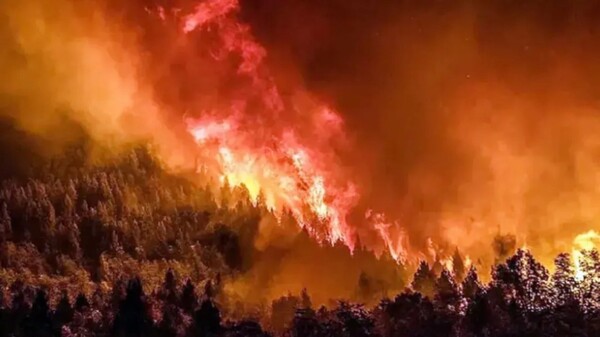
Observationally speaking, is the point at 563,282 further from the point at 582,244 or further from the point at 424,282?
the point at 582,244

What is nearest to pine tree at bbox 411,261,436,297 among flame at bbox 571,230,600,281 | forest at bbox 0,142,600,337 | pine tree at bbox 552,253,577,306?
forest at bbox 0,142,600,337

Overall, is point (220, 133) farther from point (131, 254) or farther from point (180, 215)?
point (131, 254)

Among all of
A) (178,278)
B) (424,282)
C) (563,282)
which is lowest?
(563,282)

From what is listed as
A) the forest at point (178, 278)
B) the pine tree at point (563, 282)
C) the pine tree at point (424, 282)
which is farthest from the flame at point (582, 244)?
the pine tree at point (424, 282)

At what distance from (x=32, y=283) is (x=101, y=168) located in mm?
23062

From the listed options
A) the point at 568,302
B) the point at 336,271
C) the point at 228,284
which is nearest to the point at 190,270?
the point at 228,284

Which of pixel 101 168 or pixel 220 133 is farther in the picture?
pixel 220 133

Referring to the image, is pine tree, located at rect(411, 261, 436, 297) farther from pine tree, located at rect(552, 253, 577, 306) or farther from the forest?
pine tree, located at rect(552, 253, 577, 306)

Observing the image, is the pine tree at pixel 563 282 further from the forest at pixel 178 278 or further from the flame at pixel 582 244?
the flame at pixel 582 244

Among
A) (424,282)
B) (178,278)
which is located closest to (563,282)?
(424,282)

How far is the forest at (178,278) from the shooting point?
64.1m

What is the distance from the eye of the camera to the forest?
64.1 metres

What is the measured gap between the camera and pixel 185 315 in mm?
66500

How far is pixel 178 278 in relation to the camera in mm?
77625
